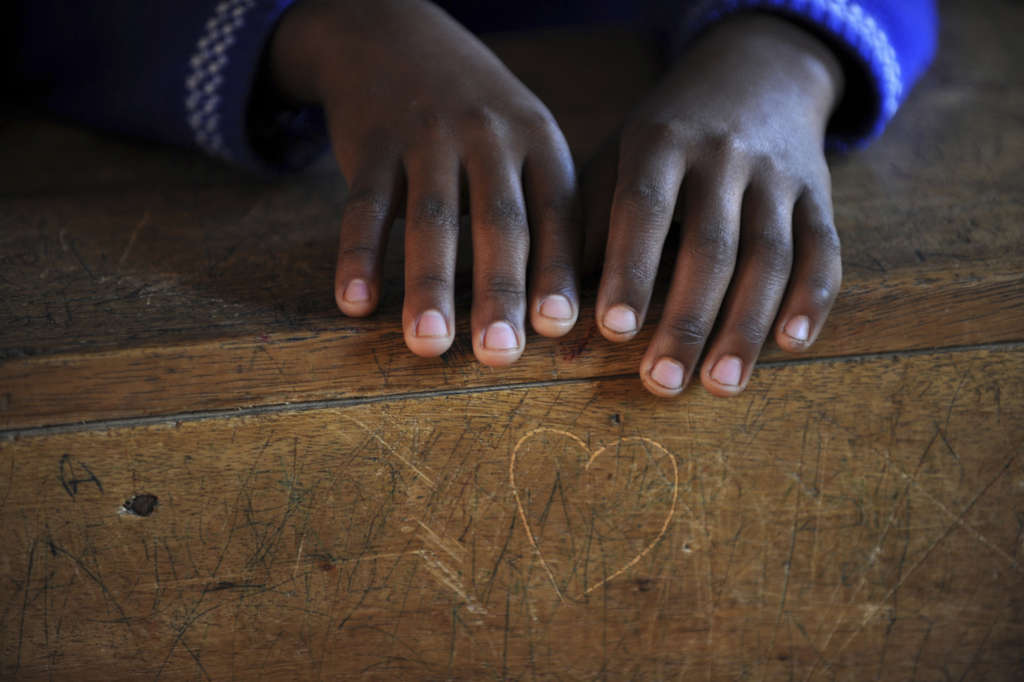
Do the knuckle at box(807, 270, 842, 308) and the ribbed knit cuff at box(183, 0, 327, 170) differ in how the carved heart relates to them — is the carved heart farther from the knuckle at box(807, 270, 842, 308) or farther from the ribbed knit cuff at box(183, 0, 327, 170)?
the ribbed knit cuff at box(183, 0, 327, 170)

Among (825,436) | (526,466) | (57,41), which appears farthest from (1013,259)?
(57,41)

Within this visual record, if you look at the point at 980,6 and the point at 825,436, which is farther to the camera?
the point at 980,6

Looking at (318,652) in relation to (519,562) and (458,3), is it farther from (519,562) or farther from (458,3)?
(458,3)

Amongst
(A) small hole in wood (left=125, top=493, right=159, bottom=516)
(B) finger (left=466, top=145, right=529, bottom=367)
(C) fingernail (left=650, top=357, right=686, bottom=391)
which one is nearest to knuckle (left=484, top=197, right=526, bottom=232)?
(B) finger (left=466, top=145, right=529, bottom=367)

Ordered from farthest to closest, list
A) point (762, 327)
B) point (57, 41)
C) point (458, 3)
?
1. point (458, 3)
2. point (57, 41)
3. point (762, 327)

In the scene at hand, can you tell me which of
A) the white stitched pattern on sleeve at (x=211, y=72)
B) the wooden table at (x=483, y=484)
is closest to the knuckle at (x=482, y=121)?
the wooden table at (x=483, y=484)

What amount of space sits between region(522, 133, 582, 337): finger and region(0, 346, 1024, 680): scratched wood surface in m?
0.05

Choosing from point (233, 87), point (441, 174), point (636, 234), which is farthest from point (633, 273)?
point (233, 87)

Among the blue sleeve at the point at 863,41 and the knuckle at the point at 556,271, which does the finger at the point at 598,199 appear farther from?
the blue sleeve at the point at 863,41

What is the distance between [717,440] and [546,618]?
0.49 ft

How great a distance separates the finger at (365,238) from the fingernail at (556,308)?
9 cm

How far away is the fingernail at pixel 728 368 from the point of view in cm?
39

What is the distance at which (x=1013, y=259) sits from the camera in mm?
448

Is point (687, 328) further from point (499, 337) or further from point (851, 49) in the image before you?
point (851, 49)
